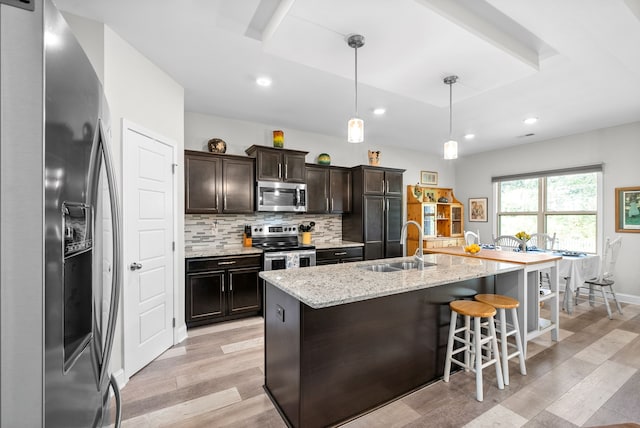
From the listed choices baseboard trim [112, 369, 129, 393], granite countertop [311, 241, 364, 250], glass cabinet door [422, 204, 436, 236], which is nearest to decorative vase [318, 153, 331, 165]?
granite countertop [311, 241, 364, 250]

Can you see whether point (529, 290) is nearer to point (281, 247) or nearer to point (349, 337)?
point (349, 337)

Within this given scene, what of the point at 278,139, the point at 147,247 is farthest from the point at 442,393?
the point at 278,139

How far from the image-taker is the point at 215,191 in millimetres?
3812

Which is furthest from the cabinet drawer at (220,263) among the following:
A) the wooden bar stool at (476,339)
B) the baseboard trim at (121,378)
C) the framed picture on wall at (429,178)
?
the framed picture on wall at (429,178)

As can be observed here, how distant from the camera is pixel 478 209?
255 inches

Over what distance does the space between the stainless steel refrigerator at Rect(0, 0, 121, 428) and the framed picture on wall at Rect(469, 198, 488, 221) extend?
6.85m

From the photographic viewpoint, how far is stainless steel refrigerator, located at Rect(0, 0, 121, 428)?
593mm

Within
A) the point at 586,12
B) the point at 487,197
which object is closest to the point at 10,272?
the point at 586,12

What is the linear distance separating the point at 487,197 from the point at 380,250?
3040mm

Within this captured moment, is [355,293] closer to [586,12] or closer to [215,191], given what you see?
[586,12]

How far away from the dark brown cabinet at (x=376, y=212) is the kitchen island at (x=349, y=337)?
2.51 m

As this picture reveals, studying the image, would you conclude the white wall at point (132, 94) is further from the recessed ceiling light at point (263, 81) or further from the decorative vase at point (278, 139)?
the decorative vase at point (278, 139)

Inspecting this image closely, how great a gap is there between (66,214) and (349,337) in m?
1.63

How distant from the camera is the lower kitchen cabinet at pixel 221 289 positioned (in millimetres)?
3387
